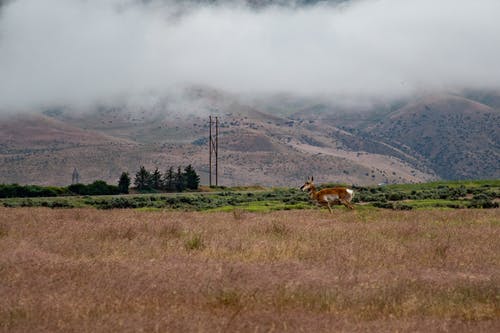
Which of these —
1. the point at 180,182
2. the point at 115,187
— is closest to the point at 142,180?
the point at 180,182

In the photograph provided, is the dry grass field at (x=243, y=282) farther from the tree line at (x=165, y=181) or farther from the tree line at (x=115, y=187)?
the tree line at (x=165, y=181)

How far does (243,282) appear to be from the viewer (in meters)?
10.3

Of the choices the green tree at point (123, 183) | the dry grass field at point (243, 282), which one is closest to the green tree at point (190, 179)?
the green tree at point (123, 183)

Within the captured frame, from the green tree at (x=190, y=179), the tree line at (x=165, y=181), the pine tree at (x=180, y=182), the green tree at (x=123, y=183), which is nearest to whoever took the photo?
the green tree at (x=123, y=183)

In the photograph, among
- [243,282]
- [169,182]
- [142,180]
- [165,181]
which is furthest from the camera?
[165,181]

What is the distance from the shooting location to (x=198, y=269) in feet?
36.5

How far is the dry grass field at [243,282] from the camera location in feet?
26.8

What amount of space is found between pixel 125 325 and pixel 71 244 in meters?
7.55

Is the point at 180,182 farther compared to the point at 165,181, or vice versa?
the point at 165,181

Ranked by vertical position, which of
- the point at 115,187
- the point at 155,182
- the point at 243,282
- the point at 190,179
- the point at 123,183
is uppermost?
the point at 190,179

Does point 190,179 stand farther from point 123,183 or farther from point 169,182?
point 123,183

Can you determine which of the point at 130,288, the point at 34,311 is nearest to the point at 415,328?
the point at 130,288

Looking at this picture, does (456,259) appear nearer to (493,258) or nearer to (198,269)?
(493,258)

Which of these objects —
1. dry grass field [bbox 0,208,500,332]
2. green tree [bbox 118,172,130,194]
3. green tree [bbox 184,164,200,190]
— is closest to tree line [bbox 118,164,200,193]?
green tree [bbox 184,164,200,190]
